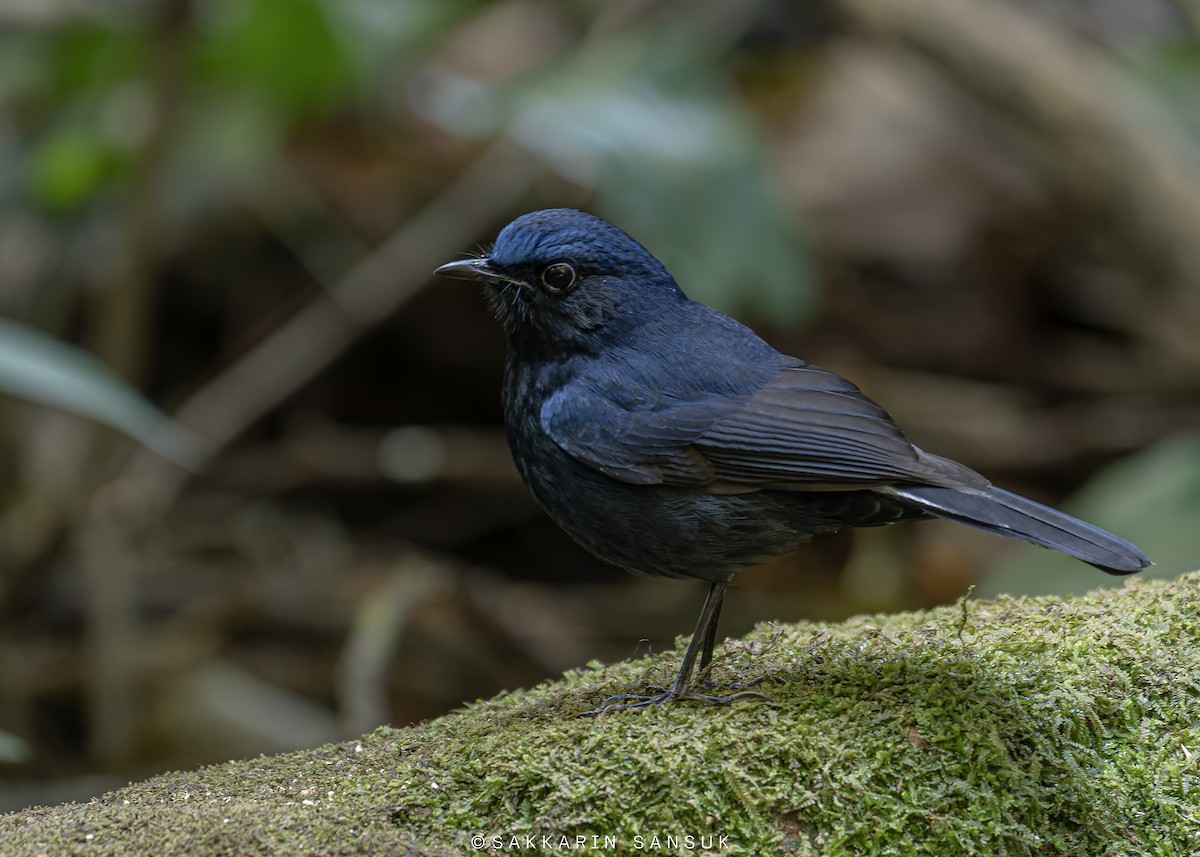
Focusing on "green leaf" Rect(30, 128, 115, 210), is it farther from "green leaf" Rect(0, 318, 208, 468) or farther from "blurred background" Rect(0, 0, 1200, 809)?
"green leaf" Rect(0, 318, 208, 468)

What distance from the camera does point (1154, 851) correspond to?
8.38ft

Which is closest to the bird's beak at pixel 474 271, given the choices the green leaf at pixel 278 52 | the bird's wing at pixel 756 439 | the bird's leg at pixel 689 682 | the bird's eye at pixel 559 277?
the bird's eye at pixel 559 277

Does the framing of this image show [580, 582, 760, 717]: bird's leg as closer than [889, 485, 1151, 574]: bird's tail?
No

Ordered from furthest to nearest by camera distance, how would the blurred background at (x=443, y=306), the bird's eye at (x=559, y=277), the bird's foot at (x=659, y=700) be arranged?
the blurred background at (x=443, y=306), the bird's eye at (x=559, y=277), the bird's foot at (x=659, y=700)

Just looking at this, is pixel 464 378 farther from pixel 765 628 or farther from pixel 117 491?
pixel 765 628

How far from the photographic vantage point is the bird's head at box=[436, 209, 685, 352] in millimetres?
3463

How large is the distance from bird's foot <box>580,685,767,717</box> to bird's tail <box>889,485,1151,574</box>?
0.60 metres

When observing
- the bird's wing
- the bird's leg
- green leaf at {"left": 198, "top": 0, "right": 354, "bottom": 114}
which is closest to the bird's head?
the bird's wing

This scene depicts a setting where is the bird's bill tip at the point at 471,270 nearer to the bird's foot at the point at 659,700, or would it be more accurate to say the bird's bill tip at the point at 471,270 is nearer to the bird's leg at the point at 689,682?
the bird's leg at the point at 689,682

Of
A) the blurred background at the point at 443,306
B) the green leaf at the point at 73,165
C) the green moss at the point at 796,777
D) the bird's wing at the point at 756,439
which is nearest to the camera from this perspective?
the green moss at the point at 796,777

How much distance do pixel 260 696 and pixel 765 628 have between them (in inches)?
144

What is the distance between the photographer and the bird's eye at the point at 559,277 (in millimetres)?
3461

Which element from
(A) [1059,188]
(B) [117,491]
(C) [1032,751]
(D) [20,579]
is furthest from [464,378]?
(C) [1032,751]

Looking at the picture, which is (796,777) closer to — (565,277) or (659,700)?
(659,700)
